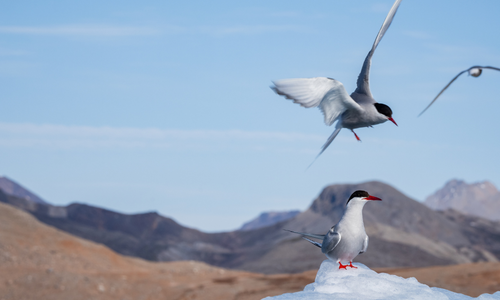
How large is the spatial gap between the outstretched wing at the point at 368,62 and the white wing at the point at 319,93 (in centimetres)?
54

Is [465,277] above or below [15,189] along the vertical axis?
below

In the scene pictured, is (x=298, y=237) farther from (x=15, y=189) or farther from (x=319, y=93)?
(x=15, y=189)

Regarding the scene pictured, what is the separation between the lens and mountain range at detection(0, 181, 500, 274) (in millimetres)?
35188

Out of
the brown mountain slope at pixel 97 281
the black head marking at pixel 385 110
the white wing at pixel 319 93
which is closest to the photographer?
the white wing at pixel 319 93

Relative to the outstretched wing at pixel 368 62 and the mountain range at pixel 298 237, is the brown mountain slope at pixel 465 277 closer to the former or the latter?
the mountain range at pixel 298 237

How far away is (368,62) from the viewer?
5.56 m

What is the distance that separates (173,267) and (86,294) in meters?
9.31

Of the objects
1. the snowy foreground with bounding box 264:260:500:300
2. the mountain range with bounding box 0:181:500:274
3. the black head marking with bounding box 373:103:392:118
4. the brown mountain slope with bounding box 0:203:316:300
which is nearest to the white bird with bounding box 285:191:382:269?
the snowy foreground with bounding box 264:260:500:300

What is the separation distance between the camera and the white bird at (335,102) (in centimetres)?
476

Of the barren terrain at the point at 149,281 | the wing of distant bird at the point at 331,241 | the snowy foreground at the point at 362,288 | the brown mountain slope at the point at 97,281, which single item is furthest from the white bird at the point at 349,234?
the brown mountain slope at the point at 97,281

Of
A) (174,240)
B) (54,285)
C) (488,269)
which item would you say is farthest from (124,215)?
(488,269)

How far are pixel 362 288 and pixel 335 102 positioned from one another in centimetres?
215

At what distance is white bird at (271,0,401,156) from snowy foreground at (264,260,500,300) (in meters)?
1.74

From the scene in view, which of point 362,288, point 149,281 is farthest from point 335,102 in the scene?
point 149,281
